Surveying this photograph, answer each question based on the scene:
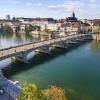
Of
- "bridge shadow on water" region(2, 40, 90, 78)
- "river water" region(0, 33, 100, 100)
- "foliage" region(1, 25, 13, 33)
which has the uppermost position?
"foliage" region(1, 25, 13, 33)

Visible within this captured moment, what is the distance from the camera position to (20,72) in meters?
34.0

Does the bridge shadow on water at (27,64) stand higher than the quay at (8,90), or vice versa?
the quay at (8,90)

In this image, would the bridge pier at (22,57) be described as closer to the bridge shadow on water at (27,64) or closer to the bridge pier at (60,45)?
the bridge shadow on water at (27,64)

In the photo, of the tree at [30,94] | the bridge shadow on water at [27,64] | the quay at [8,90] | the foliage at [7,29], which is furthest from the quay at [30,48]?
the foliage at [7,29]

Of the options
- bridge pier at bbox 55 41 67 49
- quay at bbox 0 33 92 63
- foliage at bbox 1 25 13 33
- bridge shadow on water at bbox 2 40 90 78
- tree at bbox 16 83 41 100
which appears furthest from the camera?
foliage at bbox 1 25 13 33

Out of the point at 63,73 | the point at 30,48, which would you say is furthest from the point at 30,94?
the point at 30,48

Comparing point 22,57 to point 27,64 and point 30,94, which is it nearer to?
point 27,64

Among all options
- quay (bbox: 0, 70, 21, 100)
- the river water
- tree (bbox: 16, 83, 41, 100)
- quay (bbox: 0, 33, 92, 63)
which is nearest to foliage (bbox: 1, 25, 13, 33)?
quay (bbox: 0, 33, 92, 63)

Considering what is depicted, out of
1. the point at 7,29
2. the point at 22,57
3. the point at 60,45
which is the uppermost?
the point at 7,29

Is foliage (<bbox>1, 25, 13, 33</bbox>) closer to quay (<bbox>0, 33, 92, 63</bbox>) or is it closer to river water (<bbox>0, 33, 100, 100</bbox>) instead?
quay (<bbox>0, 33, 92, 63</bbox>)

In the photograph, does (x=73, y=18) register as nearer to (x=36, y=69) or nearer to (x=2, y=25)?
(x=2, y=25)

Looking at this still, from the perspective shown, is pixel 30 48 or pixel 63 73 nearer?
pixel 63 73

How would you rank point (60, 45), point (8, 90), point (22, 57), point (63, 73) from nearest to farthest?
point (8, 90)
point (63, 73)
point (22, 57)
point (60, 45)

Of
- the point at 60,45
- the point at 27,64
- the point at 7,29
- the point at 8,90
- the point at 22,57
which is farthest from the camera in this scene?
the point at 7,29
